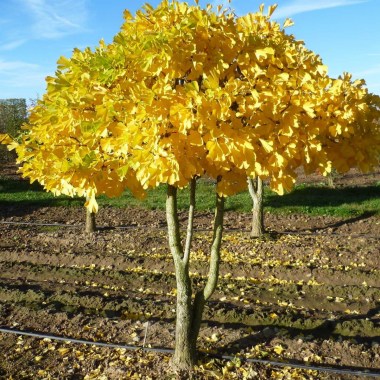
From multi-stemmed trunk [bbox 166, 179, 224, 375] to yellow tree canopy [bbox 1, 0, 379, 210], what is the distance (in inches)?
38.4

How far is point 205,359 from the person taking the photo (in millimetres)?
4859

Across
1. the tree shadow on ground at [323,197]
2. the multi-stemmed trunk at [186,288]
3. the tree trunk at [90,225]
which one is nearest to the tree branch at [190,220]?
the multi-stemmed trunk at [186,288]

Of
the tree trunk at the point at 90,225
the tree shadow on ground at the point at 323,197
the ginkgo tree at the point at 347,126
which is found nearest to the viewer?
the ginkgo tree at the point at 347,126

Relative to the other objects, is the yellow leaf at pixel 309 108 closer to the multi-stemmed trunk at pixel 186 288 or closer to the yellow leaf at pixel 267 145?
the yellow leaf at pixel 267 145

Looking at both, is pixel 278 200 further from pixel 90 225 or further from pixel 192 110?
pixel 192 110

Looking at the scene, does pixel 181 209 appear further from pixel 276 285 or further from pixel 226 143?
pixel 226 143

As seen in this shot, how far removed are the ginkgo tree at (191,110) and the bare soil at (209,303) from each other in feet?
8.13

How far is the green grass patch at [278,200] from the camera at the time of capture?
43.9 feet

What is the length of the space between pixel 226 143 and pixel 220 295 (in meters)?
4.79

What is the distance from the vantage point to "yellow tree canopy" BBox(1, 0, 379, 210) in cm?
287

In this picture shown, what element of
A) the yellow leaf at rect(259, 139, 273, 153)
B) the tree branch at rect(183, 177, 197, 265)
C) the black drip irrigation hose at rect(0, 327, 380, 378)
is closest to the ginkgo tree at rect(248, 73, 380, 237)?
the yellow leaf at rect(259, 139, 273, 153)

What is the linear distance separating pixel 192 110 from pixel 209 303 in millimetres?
4576

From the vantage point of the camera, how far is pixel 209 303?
266 inches

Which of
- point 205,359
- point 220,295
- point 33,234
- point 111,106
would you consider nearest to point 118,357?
point 205,359
